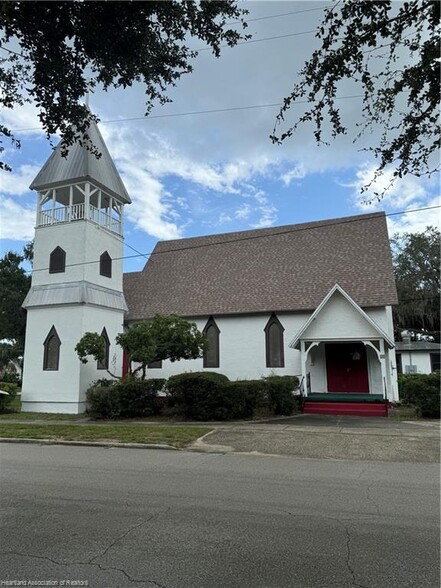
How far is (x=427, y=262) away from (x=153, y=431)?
135 ft

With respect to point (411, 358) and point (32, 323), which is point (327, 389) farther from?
point (32, 323)

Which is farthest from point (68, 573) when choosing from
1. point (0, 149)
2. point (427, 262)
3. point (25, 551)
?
point (427, 262)

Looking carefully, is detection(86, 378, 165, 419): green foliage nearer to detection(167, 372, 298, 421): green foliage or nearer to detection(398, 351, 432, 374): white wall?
detection(167, 372, 298, 421): green foliage

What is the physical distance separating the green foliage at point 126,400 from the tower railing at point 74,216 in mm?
9331

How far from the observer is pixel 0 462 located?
9.86 metres

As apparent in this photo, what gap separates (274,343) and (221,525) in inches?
691

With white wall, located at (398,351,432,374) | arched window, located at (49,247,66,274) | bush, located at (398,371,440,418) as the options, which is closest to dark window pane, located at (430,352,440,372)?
white wall, located at (398,351,432,374)

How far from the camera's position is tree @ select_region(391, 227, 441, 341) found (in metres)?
45.3

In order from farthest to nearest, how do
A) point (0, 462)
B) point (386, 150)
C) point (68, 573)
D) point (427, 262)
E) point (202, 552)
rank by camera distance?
point (427, 262) < point (0, 462) < point (386, 150) < point (202, 552) < point (68, 573)

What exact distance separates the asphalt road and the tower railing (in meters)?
16.3

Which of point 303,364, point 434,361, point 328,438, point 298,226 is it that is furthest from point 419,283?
point 328,438

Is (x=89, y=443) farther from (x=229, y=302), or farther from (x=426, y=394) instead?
(x=229, y=302)

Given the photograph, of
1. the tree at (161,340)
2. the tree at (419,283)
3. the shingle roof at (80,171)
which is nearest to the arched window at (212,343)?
the tree at (161,340)

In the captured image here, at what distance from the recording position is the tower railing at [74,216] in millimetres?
23406
